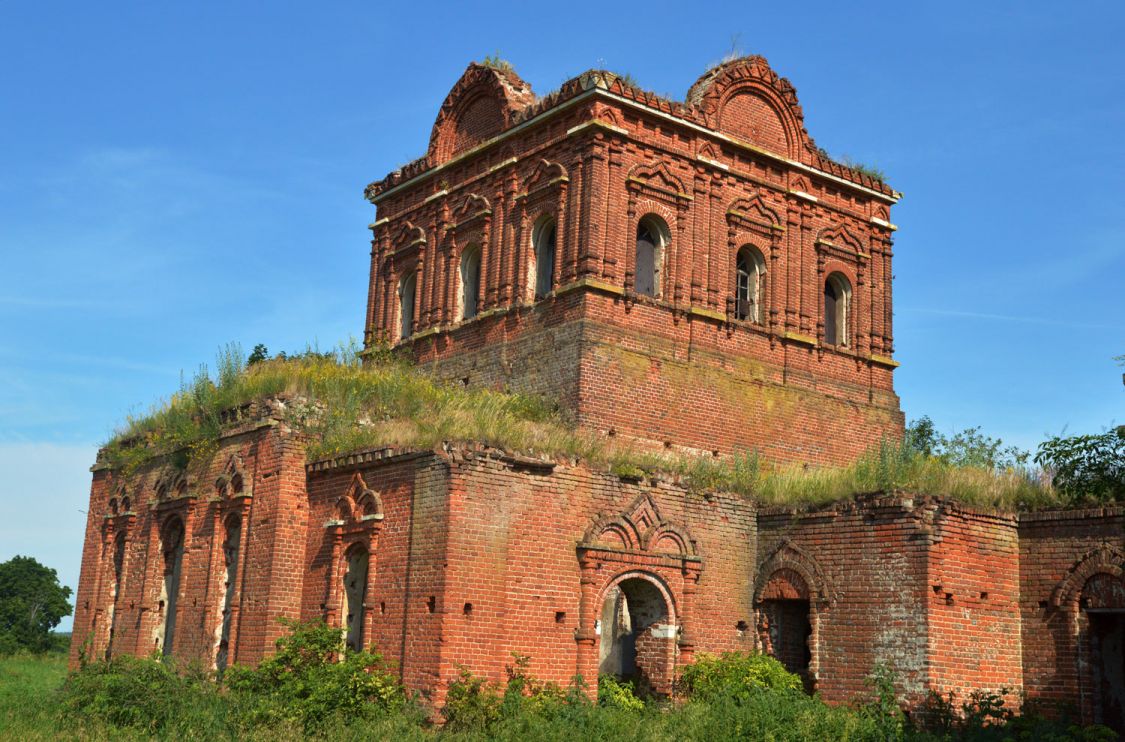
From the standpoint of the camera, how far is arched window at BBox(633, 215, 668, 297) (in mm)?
20828

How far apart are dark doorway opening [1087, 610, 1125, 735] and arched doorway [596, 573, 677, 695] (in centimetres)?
517

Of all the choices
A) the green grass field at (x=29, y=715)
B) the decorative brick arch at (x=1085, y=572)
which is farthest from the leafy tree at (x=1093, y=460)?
the green grass field at (x=29, y=715)

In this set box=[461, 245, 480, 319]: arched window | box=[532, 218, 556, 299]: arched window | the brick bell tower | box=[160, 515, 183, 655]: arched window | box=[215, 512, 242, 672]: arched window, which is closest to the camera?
box=[215, 512, 242, 672]: arched window

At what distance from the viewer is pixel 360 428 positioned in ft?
56.0

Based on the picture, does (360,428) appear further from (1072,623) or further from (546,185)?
(1072,623)

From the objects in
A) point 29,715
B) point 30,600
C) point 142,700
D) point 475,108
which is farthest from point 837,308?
point 30,600

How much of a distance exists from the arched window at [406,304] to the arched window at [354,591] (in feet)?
29.7

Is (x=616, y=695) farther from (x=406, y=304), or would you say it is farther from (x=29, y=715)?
(x=406, y=304)

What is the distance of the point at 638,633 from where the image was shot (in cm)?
1636

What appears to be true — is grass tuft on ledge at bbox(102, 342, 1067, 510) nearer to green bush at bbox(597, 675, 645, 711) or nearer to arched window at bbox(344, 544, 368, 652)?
arched window at bbox(344, 544, 368, 652)

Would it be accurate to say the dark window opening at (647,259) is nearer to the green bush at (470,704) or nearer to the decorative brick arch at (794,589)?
the decorative brick arch at (794,589)

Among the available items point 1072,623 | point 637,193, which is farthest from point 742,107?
point 1072,623

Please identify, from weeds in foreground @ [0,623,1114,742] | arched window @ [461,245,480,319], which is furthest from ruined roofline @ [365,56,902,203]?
weeds in foreground @ [0,623,1114,742]

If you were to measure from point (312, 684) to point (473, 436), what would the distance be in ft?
11.5
